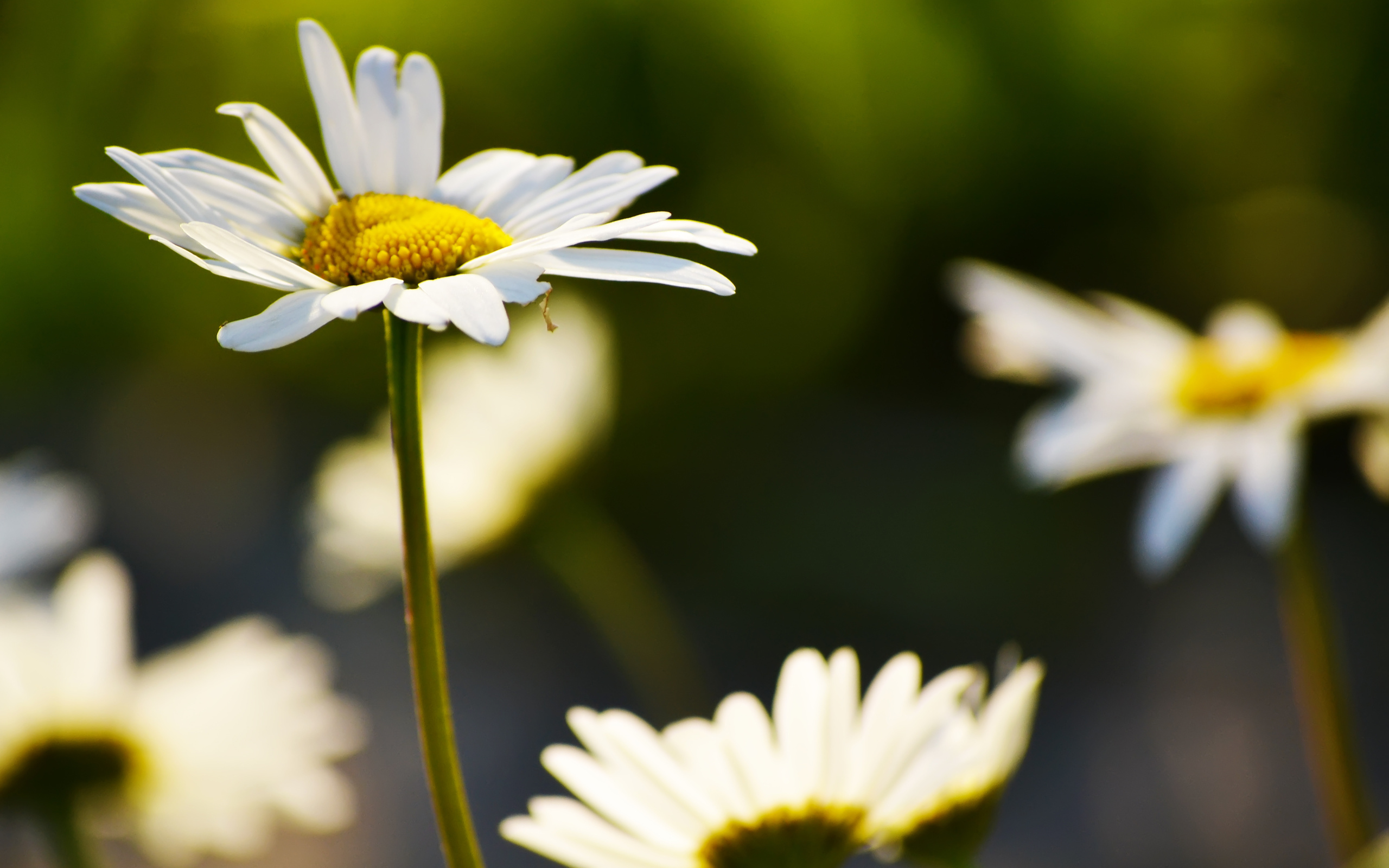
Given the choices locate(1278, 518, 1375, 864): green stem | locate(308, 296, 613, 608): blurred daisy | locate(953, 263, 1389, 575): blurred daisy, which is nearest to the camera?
locate(1278, 518, 1375, 864): green stem

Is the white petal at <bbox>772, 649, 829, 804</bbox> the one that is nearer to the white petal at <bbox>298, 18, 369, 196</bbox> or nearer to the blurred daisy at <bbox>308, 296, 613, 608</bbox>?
the white petal at <bbox>298, 18, 369, 196</bbox>

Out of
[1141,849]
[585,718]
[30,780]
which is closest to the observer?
[585,718]

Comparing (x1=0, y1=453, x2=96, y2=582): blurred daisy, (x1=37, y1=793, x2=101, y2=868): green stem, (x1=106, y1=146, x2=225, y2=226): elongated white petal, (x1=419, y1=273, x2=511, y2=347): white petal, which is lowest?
(x1=37, y1=793, x2=101, y2=868): green stem

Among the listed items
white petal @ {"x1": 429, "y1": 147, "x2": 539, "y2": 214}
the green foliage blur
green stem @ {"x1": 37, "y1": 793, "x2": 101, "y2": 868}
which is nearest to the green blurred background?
the green foliage blur

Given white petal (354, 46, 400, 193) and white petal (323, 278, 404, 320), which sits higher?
white petal (354, 46, 400, 193)

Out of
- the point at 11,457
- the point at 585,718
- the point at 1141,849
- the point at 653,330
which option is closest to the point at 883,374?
the point at 653,330

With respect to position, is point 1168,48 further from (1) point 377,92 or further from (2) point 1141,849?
(1) point 377,92
